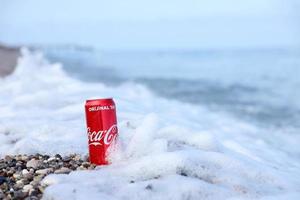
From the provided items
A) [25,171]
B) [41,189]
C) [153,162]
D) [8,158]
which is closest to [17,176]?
[25,171]

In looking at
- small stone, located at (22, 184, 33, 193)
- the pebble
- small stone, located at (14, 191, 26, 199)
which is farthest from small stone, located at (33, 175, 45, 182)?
small stone, located at (14, 191, 26, 199)

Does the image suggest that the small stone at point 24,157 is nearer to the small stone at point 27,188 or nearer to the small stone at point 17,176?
the small stone at point 17,176

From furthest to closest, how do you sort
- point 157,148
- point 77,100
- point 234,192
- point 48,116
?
point 77,100 → point 48,116 → point 157,148 → point 234,192

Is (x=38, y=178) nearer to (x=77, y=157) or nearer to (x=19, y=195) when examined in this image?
(x=19, y=195)

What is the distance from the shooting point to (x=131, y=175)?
3.12 metres

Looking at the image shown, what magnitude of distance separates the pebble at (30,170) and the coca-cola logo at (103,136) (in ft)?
0.56

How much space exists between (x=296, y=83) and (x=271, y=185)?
14.1 m

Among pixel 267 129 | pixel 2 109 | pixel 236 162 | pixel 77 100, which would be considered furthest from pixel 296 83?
pixel 236 162

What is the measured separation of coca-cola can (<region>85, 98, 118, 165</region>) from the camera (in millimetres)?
3215

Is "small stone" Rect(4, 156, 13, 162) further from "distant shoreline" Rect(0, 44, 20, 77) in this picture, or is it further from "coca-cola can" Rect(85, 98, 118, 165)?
"distant shoreline" Rect(0, 44, 20, 77)

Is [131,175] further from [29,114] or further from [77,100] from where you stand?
[77,100]

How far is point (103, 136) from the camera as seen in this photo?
3258 millimetres

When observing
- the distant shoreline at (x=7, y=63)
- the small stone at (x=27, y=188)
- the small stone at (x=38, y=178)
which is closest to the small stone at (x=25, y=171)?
the small stone at (x=38, y=178)

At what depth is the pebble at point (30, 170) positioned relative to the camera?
9.61 ft
